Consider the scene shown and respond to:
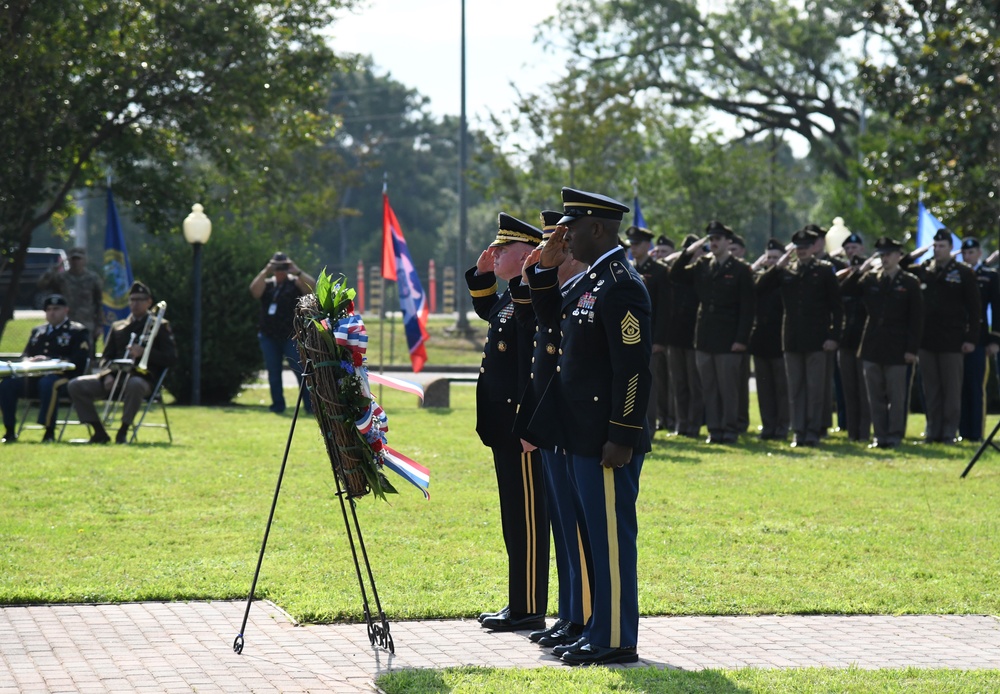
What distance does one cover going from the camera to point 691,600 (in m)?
7.64

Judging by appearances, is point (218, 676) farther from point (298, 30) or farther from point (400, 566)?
point (298, 30)

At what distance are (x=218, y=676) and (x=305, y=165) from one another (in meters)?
44.0

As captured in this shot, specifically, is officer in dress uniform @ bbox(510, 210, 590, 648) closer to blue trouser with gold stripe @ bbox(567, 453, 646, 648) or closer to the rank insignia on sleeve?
blue trouser with gold stripe @ bbox(567, 453, 646, 648)

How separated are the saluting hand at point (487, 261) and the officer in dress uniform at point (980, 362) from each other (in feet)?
34.1

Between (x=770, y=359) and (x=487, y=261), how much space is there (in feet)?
33.0

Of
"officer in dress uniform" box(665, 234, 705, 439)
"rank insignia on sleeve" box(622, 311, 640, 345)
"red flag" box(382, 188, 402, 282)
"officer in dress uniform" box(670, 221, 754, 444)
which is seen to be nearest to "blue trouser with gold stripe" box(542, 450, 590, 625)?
"rank insignia on sleeve" box(622, 311, 640, 345)

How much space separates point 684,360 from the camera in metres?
17.0

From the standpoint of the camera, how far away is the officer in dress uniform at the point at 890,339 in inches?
610

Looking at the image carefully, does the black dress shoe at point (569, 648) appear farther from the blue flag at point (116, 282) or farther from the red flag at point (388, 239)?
the blue flag at point (116, 282)

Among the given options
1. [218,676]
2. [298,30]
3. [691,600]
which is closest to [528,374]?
[691,600]

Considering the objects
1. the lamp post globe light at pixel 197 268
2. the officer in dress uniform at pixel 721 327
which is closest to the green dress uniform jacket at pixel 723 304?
the officer in dress uniform at pixel 721 327

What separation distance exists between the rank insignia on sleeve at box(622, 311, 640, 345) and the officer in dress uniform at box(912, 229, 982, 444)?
420 inches

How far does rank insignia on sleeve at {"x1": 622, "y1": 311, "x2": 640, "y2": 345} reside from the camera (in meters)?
6.18

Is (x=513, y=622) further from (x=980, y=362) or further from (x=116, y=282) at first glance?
(x=116, y=282)
